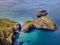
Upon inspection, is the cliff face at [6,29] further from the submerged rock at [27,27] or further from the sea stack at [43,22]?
the sea stack at [43,22]

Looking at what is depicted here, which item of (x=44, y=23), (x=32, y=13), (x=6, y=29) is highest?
(x=32, y=13)

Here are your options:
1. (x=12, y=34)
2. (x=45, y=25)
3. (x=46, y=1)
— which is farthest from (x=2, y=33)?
(x=46, y=1)

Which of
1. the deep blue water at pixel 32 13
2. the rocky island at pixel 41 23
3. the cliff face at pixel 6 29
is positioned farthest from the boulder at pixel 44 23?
the cliff face at pixel 6 29

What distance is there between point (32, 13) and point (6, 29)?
907 mm

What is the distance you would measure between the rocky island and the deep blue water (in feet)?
0.37

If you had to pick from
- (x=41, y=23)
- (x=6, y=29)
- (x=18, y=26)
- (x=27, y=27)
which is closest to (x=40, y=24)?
(x=41, y=23)

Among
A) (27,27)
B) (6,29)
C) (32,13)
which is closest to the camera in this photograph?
(6,29)

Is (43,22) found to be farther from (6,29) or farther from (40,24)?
(6,29)

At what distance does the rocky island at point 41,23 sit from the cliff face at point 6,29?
0.29 meters

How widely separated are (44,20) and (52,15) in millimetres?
293

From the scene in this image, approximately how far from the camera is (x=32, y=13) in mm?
5711

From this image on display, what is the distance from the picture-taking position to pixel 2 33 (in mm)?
5387

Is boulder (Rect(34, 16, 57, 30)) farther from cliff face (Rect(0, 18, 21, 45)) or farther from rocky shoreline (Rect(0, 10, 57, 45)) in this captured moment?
cliff face (Rect(0, 18, 21, 45))

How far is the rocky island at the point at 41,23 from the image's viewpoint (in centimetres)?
557
